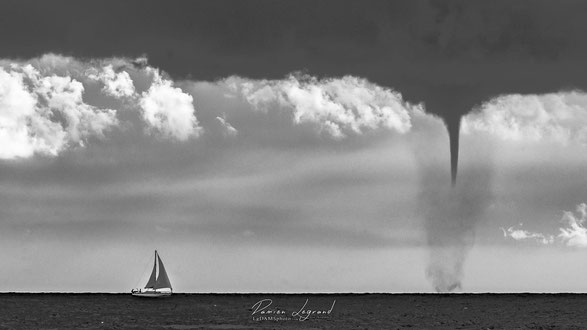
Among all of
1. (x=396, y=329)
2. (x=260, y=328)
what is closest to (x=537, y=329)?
(x=396, y=329)

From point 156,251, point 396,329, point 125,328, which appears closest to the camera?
point 125,328

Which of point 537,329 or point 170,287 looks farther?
point 170,287

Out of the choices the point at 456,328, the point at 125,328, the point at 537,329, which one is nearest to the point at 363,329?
the point at 456,328

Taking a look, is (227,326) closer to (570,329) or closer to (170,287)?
(570,329)

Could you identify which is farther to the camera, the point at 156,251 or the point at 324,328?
the point at 156,251

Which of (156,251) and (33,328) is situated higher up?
(156,251)

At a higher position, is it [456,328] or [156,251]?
[156,251]

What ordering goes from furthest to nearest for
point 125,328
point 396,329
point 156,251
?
point 156,251, point 396,329, point 125,328

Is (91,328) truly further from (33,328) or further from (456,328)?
(456,328)

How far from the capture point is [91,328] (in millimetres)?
105625

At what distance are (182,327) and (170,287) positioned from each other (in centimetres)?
9394

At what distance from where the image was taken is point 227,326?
361 feet

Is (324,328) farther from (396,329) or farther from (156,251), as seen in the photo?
(156,251)

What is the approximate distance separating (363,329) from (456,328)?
13255 mm
